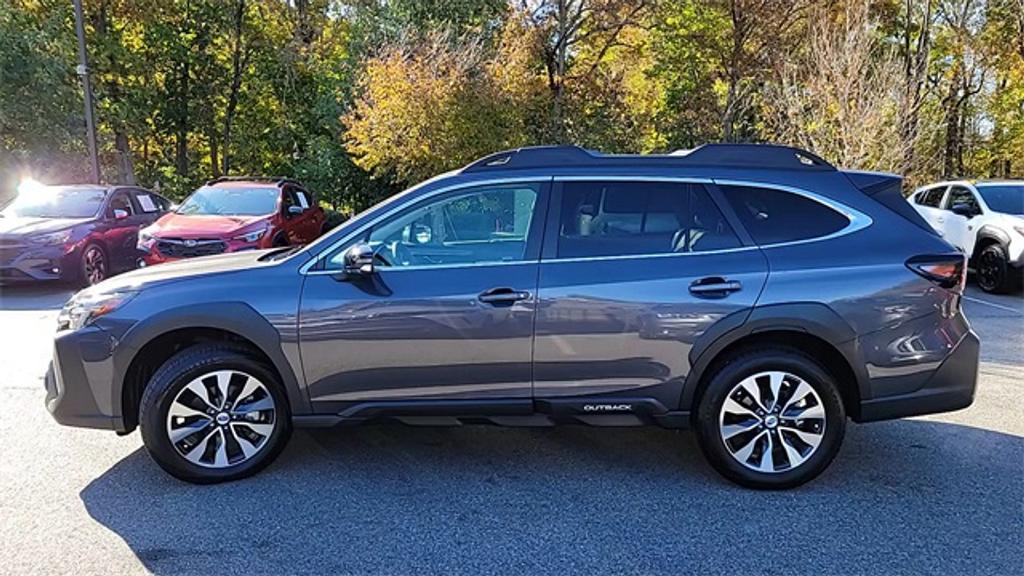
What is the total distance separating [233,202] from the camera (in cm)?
976

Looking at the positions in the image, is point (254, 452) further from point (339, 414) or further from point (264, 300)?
point (264, 300)

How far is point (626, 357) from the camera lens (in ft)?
11.2

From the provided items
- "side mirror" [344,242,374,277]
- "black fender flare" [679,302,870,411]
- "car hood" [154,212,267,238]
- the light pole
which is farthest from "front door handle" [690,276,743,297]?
the light pole

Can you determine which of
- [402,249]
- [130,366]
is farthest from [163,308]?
[402,249]

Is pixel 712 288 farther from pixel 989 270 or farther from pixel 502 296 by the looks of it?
pixel 989 270

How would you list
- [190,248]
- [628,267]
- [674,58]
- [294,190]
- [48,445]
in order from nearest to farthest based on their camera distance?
[628,267] → [48,445] → [190,248] → [294,190] → [674,58]

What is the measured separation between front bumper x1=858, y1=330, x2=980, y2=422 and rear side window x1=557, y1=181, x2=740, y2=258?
3.76 feet

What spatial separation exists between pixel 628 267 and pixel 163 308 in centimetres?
242

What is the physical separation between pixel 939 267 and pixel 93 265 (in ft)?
34.4

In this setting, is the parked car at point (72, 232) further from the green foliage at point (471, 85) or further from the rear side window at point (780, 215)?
the rear side window at point (780, 215)

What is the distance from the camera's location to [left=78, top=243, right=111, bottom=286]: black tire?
950 cm

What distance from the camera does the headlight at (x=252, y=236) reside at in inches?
337

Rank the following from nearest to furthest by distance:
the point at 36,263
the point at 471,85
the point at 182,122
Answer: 1. the point at 36,263
2. the point at 471,85
3. the point at 182,122

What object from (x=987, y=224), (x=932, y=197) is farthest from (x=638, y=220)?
(x=932, y=197)
